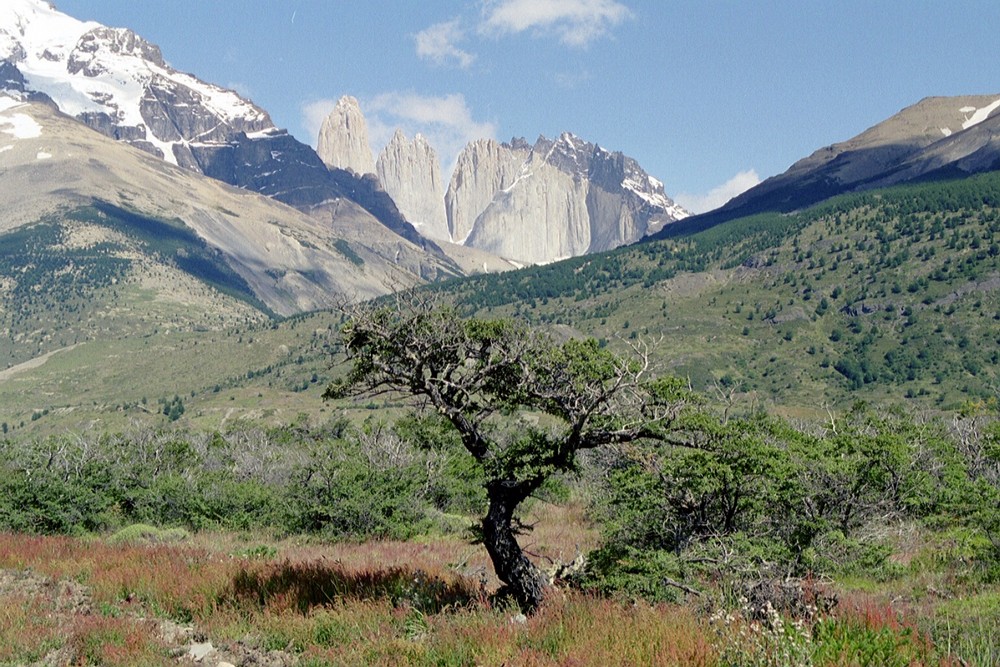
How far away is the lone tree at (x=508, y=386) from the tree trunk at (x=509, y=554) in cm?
2

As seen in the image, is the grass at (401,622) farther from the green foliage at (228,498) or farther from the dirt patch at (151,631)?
the green foliage at (228,498)

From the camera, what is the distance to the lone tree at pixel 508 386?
11305 mm

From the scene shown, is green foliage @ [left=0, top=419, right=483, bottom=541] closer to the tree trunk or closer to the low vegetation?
the low vegetation

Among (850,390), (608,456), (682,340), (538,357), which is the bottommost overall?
(850,390)

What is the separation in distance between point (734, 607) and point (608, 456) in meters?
11.7

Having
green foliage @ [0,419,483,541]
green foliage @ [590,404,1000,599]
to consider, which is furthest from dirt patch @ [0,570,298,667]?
green foliage @ [0,419,483,541]

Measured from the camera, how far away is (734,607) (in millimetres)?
10664

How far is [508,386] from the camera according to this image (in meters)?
12.1

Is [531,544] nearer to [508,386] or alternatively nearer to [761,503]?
[761,503]

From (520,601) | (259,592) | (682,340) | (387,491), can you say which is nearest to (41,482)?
(387,491)

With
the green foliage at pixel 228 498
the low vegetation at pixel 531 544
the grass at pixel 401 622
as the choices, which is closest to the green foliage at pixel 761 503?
the low vegetation at pixel 531 544

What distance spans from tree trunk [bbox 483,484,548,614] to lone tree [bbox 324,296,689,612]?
2 cm

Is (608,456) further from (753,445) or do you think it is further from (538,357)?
(538,357)

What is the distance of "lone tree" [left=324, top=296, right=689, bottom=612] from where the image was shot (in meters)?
11.3
